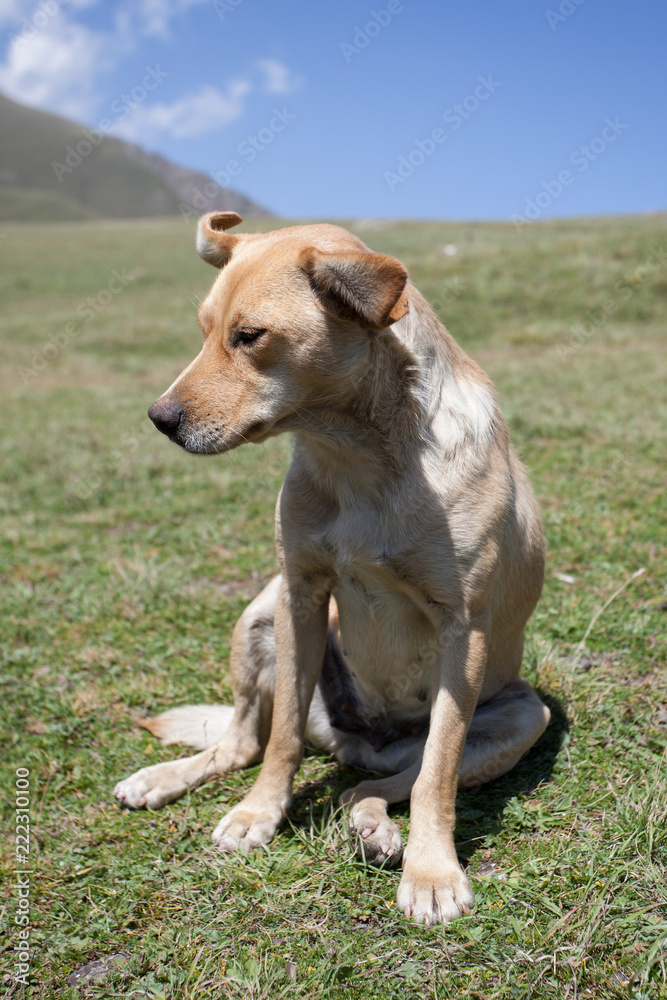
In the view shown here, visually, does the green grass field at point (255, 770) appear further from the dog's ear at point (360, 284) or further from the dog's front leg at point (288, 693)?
the dog's ear at point (360, 284)

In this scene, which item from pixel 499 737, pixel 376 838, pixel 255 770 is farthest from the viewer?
pixel 255 770

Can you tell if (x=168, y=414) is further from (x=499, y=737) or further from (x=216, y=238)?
(x=499, y=737)

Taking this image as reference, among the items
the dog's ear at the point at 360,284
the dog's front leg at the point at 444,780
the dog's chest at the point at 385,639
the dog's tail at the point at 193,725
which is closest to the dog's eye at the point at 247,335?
the dog's ear at the point at 360,284

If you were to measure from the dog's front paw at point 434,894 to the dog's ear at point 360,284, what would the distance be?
1701 mm

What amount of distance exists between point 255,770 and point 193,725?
379 mm

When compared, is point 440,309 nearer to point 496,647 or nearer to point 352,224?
point 496,647

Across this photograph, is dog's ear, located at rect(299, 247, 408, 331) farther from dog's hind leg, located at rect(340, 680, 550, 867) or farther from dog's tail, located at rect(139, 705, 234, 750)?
dog's tail, located at rect(139, 705, 234, 750)

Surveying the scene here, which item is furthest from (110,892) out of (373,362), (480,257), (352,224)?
(352,224)

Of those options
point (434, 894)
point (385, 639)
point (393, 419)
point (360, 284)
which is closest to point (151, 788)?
point (385, 639)

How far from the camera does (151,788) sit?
2.97 m

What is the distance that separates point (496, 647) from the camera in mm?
2926

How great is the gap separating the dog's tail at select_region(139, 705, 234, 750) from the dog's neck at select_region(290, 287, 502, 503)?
137 cm

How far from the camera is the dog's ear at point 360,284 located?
218 cm

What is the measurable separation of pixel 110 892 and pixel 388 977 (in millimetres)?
1023
